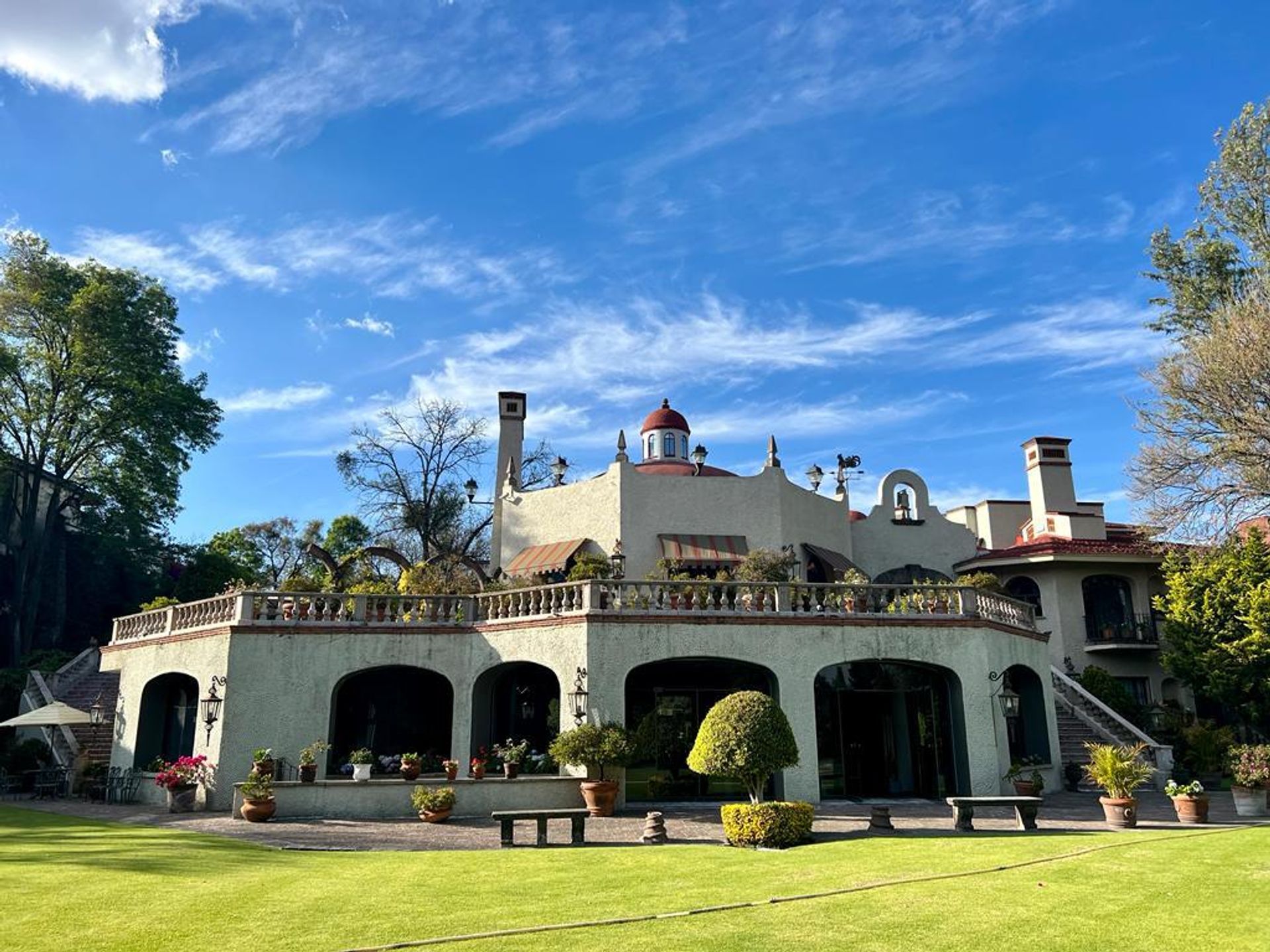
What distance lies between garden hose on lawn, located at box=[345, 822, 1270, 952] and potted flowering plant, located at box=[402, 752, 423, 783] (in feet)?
42.1

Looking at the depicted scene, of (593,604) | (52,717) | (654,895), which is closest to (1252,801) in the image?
(593,604)

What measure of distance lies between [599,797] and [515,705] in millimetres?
5659

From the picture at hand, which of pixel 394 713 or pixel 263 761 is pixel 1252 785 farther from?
pixel 263 761

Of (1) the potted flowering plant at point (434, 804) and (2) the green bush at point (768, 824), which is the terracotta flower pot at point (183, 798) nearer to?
(1) the potted flowering plant at point (434, 804)

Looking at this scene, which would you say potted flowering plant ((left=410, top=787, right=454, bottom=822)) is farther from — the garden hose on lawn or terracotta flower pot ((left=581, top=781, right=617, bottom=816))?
the garden hose on lawn

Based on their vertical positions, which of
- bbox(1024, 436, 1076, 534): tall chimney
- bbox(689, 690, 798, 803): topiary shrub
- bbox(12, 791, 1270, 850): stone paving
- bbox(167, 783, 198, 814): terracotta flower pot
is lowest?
bbox(12, 791, 1270, 850): stone paving

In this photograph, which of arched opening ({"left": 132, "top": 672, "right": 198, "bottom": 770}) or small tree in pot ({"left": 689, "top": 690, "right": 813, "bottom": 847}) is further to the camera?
arched opening ({"left": 132, "top": 672, "right": 198, "bottom": 770})

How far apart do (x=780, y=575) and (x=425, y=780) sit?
12478 millimetres

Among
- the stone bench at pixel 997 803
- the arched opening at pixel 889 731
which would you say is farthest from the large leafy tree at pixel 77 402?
the stone bench at pixel 997 803

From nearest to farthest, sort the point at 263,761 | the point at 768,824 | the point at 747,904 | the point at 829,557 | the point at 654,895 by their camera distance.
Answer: the point at 747,904 → the point at 654,895 → the point at 768,824 → the point at 263,761 → the point at 829,557

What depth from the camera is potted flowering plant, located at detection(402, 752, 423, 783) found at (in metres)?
21.2

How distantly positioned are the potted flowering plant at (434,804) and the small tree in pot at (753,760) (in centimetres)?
627

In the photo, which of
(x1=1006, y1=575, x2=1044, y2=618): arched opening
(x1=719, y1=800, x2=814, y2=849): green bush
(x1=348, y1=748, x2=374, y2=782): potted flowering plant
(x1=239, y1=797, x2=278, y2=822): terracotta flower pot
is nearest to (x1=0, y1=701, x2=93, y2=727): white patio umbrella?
(x1=239, y1=797, x2=278, y2=822): terracotta flower pot

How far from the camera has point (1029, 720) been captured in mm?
27094
